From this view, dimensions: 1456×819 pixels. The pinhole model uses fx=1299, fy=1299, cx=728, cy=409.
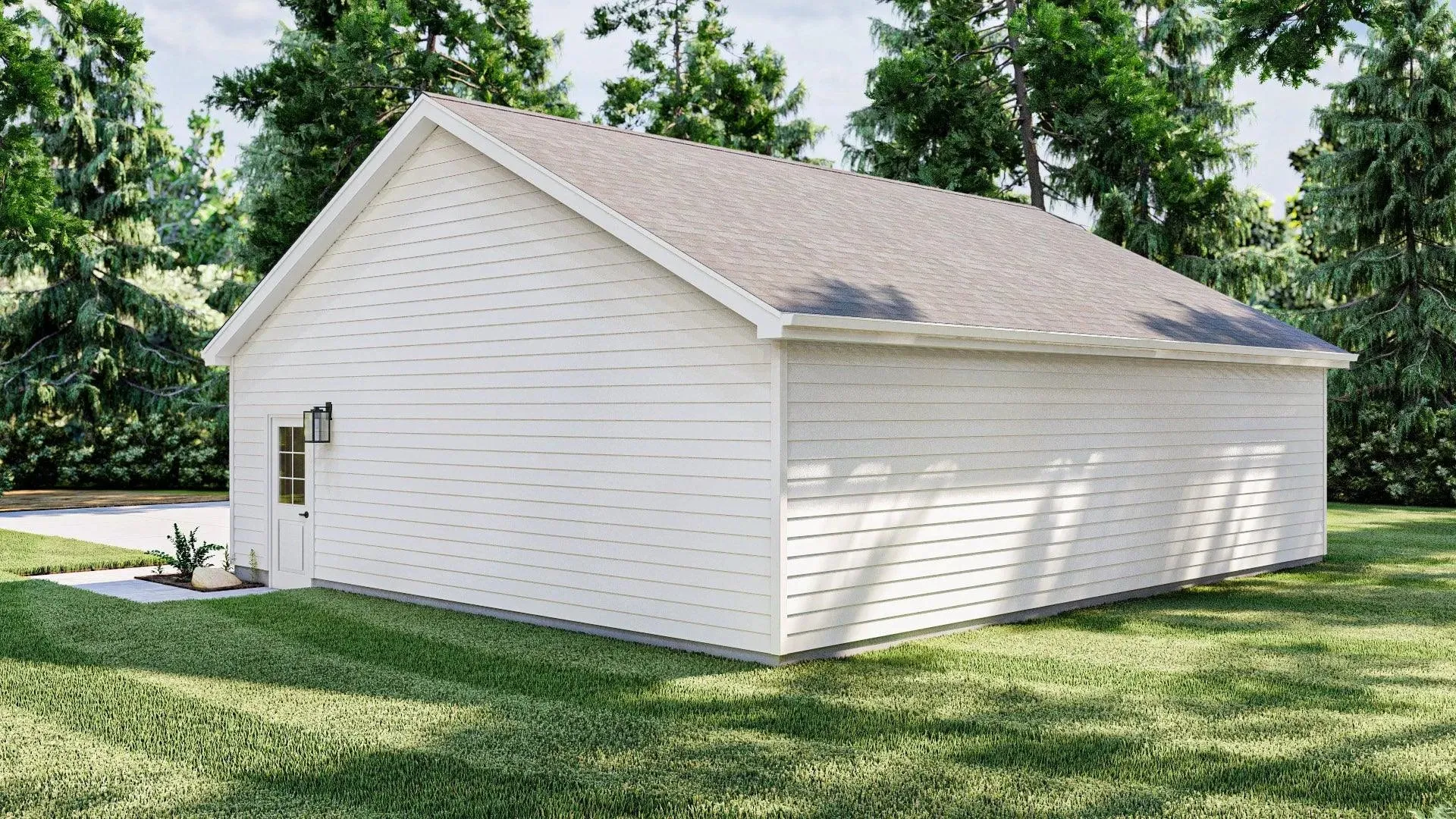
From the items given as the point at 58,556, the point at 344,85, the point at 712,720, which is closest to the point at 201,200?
the point at 344,85

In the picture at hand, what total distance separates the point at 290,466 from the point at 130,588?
1.95 metres

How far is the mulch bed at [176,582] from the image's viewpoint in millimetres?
13219

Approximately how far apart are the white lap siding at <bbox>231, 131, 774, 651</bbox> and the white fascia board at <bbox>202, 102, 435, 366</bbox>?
0.41ft

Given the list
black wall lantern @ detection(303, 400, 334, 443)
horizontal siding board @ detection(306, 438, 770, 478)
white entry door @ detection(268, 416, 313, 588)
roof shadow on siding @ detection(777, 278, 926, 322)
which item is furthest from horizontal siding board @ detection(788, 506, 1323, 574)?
white entry door @ detection(268, 416, 313, 588)

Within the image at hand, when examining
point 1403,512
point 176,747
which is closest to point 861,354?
point 176,747

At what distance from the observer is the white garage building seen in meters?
9.16

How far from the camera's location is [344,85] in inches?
1000

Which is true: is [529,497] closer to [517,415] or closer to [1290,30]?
[517,415]

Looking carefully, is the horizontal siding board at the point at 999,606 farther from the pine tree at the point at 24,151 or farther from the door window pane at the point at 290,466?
the pine tree at the point at 24,151

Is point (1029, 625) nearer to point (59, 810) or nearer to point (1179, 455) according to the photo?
point (1179, 455)

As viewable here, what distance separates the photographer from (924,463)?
979 centimetres

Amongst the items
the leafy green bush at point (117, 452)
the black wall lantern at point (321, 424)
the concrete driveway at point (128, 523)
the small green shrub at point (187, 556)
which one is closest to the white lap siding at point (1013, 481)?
the black wall lantern at point (321, 424)

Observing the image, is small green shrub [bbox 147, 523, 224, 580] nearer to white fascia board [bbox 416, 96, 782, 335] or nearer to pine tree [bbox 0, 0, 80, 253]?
white fascia board [bbox 416, 96, 782, 335]

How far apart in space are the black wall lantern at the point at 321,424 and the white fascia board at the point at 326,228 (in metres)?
1.43
